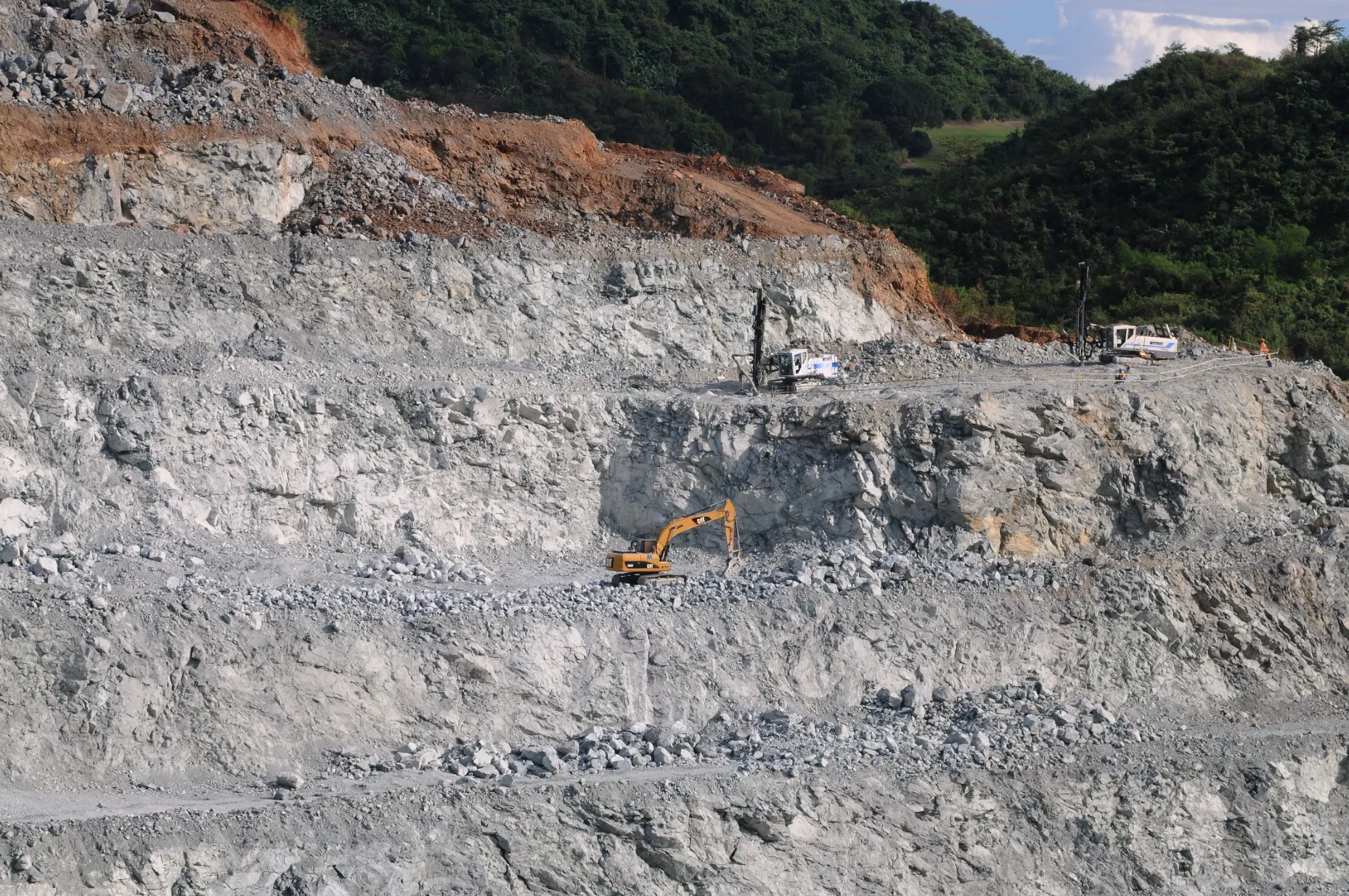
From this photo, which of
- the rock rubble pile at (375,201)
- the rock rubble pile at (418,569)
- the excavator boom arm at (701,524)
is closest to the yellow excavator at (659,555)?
the excavator boom arm at (701,524)

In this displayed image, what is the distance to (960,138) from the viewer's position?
5862 cm

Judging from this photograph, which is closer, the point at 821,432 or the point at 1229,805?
the point at 1229,805

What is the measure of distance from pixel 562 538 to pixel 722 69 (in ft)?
125

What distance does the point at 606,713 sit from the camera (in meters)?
20.5

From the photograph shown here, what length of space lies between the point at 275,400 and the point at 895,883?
11.1 m

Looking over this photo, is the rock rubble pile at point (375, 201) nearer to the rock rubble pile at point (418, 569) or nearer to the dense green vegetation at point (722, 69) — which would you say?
the rock rubble pile at point (418, 569)

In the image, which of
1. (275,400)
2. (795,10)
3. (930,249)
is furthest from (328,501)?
(795,10)

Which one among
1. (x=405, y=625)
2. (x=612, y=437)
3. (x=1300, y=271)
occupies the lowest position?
(x=405, y=625)

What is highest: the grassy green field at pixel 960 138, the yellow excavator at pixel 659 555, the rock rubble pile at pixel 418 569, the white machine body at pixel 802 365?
the grassy green field at pixel 960 138

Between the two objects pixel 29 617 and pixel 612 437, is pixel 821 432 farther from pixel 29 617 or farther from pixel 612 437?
pixel 29 617

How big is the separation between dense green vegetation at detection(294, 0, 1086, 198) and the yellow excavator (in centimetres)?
2937

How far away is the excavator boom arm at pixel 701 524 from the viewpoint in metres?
22.7

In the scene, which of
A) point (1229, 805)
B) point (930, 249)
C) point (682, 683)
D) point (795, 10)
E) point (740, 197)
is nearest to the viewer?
point (1229, 805)

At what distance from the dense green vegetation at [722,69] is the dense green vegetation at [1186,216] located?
30.1ft
